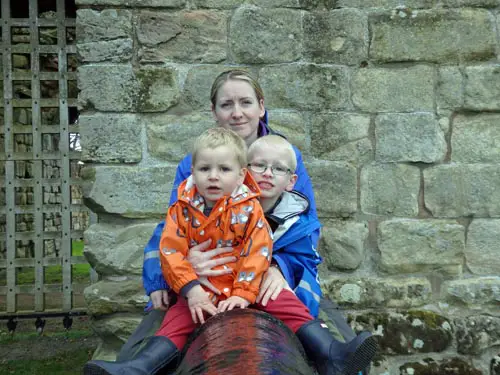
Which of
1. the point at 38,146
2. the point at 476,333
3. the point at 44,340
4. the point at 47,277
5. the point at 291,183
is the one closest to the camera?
the point at 291,183

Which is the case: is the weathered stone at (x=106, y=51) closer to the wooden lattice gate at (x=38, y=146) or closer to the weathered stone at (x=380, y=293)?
the weathered stone at (x=380, y=293)

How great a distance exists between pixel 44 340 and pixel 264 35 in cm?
375

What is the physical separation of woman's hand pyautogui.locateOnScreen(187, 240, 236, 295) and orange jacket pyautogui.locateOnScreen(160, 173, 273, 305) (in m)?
0.02

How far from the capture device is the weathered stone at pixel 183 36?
118 inches

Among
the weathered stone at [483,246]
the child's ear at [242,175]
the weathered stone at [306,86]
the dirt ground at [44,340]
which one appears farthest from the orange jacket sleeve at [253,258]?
the dirt ground at [44,340]

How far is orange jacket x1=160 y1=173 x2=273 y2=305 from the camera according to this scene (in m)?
1.81

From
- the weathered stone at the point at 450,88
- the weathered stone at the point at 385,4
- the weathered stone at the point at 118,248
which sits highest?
the weathered stone at the point at 385,4

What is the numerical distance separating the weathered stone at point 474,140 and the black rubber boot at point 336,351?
1.85 metres

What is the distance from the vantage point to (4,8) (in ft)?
16.8

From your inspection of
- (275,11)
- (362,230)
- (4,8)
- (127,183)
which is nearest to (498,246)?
(362,230)

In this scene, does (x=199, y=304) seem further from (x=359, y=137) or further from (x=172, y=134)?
(x=359, y=137)

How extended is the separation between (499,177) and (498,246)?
0.41m

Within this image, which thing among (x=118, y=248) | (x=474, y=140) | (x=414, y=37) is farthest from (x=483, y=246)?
(x=118, y=248)

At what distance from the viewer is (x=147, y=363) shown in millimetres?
1601
